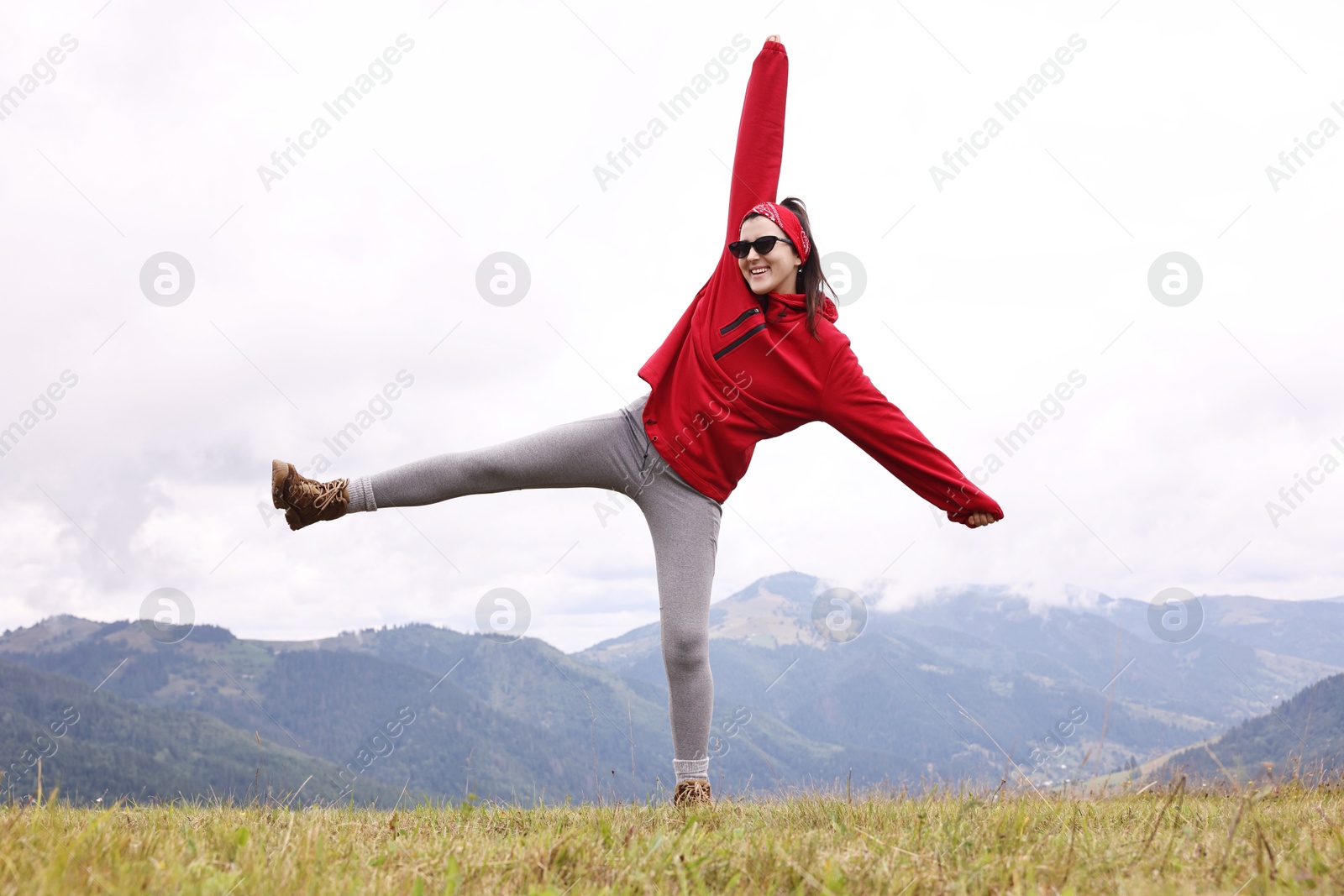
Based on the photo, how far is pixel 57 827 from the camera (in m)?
2.71

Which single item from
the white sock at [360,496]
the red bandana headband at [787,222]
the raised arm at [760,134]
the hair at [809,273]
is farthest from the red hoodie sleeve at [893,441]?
the white sock at [360,496]

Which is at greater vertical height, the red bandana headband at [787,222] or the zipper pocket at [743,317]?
the red bandana headband at [787,222]

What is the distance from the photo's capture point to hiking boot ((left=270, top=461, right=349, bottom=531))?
400 cm

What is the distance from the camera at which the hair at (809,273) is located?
14.6 ft

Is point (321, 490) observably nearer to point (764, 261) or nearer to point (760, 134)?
point (764, 261)

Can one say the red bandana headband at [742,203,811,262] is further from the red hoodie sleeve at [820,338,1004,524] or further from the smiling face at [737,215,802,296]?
the red hoodie sleeve at [820,338,1004,524]

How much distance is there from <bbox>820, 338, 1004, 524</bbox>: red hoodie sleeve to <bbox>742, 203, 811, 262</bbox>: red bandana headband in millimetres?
663

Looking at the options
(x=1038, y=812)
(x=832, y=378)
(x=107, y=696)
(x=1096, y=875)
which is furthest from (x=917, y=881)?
(x=107, y=696)

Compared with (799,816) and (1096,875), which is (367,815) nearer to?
(799,816)

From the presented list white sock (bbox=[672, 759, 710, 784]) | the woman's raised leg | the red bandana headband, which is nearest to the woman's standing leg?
white sock (bbox=[672, 759, 710, 784])

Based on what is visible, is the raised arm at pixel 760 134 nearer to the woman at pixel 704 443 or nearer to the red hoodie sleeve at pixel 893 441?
the woman at pixel 704 443

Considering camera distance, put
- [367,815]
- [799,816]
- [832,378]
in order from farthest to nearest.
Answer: [832,378], [367,815], [799,816]

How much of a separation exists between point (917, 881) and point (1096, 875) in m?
0.55

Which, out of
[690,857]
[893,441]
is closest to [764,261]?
[893,441]
